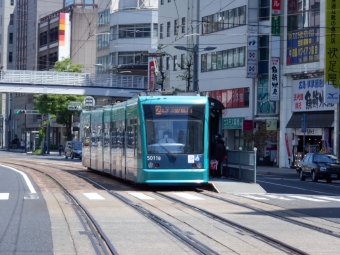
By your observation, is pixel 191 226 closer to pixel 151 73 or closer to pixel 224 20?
pixel 224 20

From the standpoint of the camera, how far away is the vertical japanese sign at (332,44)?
43.9 meters

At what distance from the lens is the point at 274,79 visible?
173ft

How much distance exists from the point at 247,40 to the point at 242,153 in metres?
29.0

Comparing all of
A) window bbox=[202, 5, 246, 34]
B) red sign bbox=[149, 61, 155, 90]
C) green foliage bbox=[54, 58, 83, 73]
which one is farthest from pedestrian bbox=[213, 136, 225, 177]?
green foliage bbox=[54, 58, 83, 73]

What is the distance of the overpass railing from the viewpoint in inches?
2491

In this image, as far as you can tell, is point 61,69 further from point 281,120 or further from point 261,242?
point 261,242

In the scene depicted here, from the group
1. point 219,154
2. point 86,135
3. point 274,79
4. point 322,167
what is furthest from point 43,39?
point 219,154

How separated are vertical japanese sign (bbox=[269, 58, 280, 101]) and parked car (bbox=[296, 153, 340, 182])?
15.3m

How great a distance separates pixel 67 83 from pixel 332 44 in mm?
28597

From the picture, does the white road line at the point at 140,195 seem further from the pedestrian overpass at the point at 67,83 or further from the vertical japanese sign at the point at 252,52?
the pedestrian overpass at the point at 67,83

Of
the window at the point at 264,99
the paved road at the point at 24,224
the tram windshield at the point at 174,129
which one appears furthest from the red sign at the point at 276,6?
the paved road at the point at 24,224

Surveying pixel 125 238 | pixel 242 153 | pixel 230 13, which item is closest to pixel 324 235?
pixel 125 238

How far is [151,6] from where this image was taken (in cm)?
8688

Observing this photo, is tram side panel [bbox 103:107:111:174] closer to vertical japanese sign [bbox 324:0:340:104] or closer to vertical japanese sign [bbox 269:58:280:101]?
vertical japanese sign [bbox 324:0:340:104]
